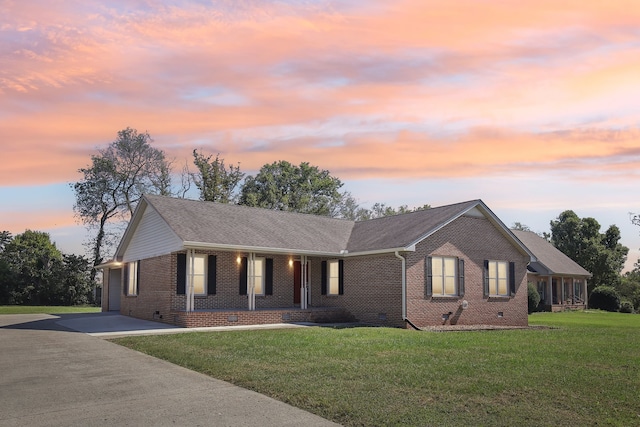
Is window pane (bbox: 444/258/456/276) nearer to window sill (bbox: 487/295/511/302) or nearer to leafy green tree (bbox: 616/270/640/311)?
window sill (bbox: 487/295/511/302)

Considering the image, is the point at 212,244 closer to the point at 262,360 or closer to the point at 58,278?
the point at 262,360

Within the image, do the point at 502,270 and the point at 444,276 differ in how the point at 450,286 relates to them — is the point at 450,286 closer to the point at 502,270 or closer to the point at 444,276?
the point at 444,276

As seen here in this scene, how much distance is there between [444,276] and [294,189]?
33685 millimetres

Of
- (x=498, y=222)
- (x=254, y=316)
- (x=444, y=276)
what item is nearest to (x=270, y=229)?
(x=254, y=316)

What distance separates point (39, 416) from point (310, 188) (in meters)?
48.5

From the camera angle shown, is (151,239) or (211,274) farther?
(151,239)

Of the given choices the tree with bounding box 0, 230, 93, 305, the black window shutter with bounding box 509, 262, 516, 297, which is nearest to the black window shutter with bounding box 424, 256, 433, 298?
the black window shutter with bounding box 509, 262, 516, 297

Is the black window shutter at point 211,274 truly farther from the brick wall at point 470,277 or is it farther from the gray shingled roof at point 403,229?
the brick wall at point 470,277

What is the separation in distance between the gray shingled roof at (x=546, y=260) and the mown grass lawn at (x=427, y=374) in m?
24.3

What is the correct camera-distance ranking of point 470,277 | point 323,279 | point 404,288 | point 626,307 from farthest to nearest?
point 626,307 → point 323,279 → point 470,277 → point 404,288

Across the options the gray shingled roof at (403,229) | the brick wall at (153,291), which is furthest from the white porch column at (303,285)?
the brick wall at (153,291)

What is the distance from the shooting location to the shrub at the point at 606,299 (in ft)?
140

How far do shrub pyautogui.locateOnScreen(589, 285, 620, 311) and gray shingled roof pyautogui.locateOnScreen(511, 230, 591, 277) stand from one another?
161cm

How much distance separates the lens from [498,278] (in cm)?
2492
